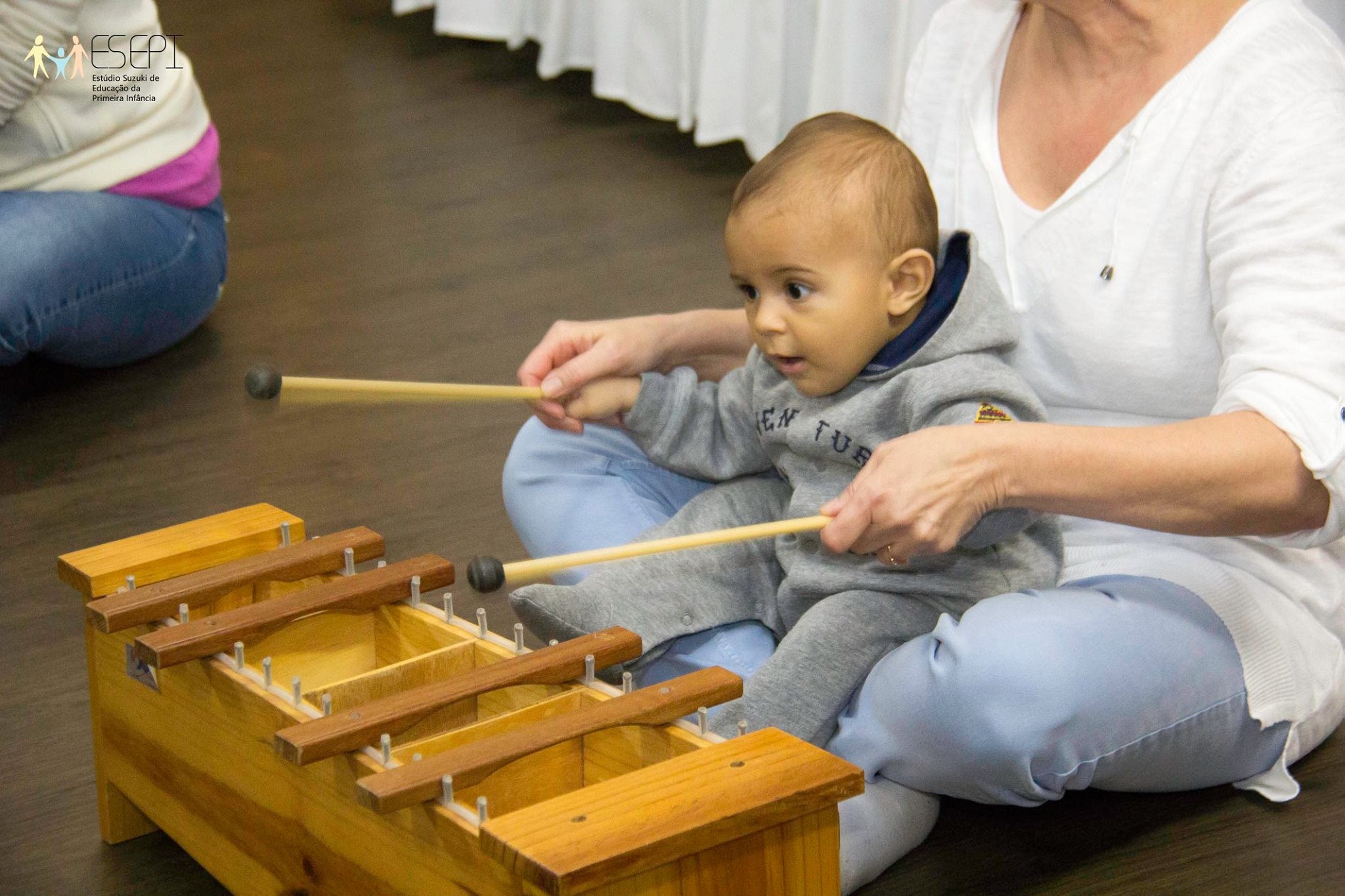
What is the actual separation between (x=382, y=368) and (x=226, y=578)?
133cm

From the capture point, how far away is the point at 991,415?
Answer: 54.2 inches

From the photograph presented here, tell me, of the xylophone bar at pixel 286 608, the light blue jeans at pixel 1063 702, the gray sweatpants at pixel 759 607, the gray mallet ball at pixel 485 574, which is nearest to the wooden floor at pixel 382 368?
the light blue jeans at pixel 1063 702

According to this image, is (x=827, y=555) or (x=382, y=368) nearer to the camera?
(x=827, y=555)

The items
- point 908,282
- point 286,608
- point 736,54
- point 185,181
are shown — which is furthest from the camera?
point 736,54

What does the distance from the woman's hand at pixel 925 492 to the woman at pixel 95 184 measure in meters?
1.67

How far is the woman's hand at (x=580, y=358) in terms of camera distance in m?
1.59

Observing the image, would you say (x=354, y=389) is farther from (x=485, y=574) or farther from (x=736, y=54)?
(x=736, y=54)

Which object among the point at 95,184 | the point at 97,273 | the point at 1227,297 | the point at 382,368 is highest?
the point at 1227,297

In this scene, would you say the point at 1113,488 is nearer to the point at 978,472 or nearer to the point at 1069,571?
the point at 978,472

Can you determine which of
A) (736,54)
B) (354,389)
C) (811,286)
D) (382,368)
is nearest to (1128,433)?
(811,286)

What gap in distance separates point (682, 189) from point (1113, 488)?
2500 mm

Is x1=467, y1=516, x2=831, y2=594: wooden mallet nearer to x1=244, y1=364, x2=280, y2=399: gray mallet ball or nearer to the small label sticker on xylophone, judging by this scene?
x1=244, y1=364, x2=280, y2=399: gray mallet ball

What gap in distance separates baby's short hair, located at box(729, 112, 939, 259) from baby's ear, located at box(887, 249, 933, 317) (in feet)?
0.05

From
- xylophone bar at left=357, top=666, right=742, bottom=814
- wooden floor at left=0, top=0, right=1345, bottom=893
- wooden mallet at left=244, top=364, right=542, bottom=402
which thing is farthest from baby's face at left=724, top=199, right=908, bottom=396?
wooden floor at left=0, top=0, right=1345, bottom=893
